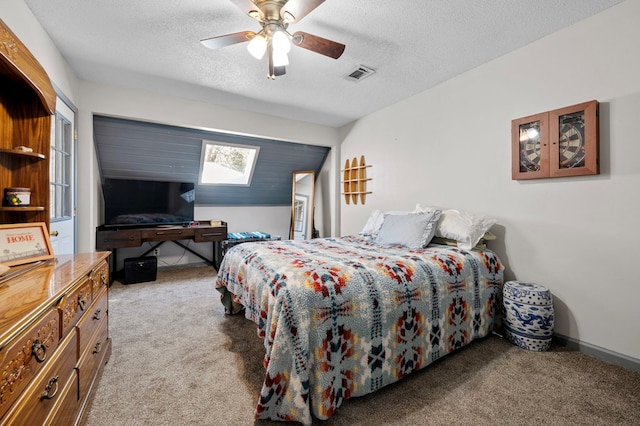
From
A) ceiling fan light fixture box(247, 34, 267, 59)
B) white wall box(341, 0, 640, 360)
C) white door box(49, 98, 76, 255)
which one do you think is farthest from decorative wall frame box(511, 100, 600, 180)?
white door box(49, 98, 76, 255)

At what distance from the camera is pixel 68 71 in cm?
269

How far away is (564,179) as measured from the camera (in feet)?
7.06

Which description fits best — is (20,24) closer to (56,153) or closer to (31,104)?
(31,104)

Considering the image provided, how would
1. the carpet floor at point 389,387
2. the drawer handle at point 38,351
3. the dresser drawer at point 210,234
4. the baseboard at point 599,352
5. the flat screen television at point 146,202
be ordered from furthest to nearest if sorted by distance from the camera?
the dresser drawer at point 210,234 → the flat screen television at point 146,202 → the baseboard at point 599,352 → the carpet floor at point 389,387 → the drawer handle at point 38,351

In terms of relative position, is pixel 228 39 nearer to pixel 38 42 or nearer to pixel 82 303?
pixel 38 42

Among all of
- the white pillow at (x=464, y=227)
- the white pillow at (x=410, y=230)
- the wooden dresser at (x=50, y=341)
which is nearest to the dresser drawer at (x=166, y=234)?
the wooden dresser at (x=50, y=341)

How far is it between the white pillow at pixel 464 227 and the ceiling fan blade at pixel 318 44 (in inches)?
69.4

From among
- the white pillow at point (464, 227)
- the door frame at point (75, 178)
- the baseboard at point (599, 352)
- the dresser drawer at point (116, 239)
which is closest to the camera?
the baseboard at point (599, 352)

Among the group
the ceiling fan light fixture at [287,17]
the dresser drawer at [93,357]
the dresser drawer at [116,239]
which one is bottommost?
the dresser drawer at [93,357]

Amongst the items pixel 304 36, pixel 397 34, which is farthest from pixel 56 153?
pixel 397 34

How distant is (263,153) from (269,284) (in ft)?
11.4

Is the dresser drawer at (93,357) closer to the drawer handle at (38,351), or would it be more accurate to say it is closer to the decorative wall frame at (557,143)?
the drawer handle at (38,351)

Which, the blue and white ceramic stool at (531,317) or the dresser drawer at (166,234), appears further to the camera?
the dresser drawer at (166,234)

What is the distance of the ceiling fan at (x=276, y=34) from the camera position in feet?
5.32
